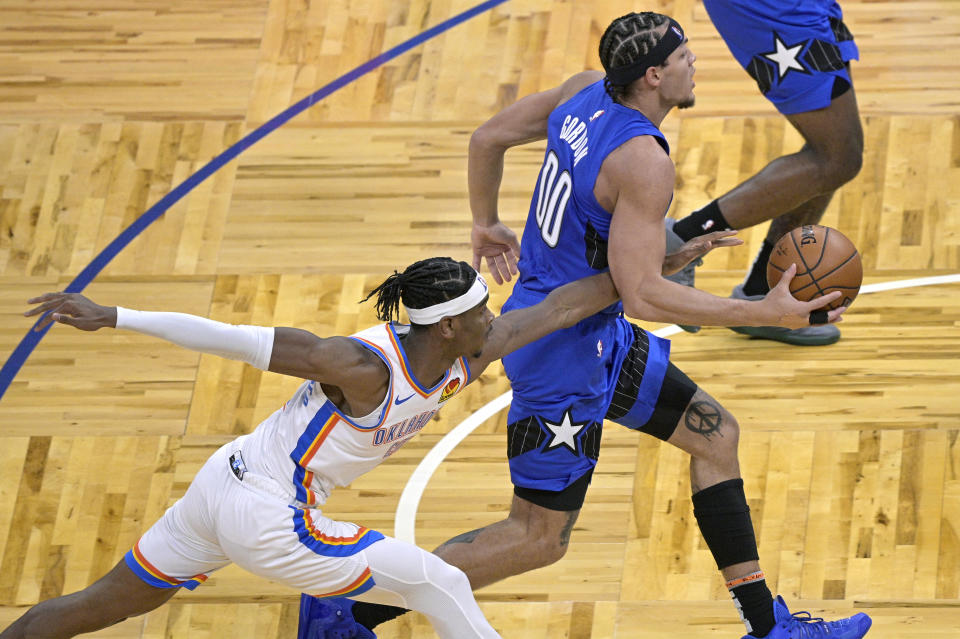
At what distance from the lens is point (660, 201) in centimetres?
430

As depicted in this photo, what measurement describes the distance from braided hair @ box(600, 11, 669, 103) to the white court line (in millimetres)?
1921

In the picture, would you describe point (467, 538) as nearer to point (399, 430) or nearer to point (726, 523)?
point (399, 430)

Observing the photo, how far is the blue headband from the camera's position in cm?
439

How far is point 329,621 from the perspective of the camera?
190 inches

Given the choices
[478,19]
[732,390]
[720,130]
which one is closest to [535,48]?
[478,19]

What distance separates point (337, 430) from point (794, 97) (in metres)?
2.54

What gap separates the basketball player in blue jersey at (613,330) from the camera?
171 inches

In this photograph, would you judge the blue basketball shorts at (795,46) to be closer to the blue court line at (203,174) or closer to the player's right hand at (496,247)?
the player's right hand at (496,247)

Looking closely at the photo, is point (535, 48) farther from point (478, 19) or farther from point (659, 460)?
point (659, 460)

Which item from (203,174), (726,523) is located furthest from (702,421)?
(203,174)

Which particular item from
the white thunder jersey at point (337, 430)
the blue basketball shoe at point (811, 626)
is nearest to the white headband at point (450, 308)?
the white thunder jersey at point (337, 430)

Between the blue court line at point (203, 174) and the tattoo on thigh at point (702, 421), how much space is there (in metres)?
3.19

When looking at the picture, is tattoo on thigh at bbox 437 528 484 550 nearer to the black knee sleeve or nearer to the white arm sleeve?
the black knee sleeve

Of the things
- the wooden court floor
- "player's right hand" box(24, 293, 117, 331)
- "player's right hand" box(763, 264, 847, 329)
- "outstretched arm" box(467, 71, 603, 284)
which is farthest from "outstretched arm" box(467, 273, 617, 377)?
the wooden court floor
